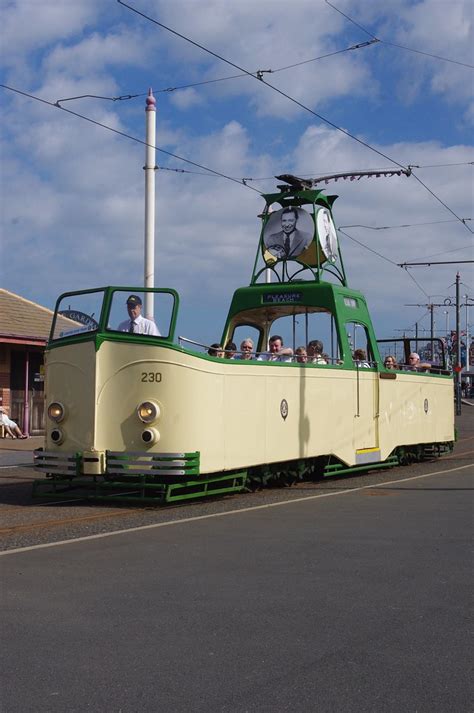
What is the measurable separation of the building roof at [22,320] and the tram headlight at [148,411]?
47.0 feet

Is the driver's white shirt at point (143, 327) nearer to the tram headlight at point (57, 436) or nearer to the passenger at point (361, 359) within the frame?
the tram headlight at point (57, 436)

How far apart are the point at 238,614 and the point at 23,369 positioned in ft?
70.7

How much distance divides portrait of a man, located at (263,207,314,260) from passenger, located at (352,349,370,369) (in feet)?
7.04

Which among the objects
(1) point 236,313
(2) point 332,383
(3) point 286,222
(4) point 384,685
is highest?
(3) point 286,222

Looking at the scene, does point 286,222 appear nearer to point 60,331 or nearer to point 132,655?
point 60,331

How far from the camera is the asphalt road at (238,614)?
4.62 m

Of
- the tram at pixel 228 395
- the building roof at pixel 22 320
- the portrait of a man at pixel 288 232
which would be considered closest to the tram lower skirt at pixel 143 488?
the tram at pixel 228 395

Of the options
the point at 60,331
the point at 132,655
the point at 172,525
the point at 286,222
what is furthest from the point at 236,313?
the point at 132,655

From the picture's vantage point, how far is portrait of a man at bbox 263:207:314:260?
1692 cm

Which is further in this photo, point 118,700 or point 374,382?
point 374,382

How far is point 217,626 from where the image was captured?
5.82 metres

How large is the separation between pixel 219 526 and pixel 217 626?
4.10 meters

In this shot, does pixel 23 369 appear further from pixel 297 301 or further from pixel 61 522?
pixel 61 522

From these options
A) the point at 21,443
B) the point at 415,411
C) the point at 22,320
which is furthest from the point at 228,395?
the point at 22,320
